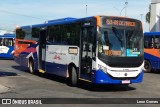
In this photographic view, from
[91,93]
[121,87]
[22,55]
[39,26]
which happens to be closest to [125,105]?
[91,93]

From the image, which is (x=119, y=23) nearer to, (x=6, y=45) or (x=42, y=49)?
(x=42, y=49)

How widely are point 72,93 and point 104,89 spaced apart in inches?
87.0

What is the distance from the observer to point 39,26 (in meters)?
21.1

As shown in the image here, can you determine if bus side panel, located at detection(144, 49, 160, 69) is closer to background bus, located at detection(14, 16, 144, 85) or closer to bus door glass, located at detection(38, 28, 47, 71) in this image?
bus door glass, located at detection(38, 28, 47, 71)

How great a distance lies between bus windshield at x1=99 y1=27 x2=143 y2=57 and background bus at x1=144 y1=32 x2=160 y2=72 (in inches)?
367

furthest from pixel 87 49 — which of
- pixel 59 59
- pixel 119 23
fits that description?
pixel 59 59

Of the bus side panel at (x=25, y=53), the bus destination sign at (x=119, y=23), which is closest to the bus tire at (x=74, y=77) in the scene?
the bus destination sign at (x=119, y=23)

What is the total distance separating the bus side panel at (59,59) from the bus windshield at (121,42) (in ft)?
6.01

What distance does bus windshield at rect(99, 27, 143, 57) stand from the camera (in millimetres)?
14484

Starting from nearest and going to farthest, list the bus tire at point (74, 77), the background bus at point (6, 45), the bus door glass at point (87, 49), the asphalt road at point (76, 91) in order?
the asphalt road at point (76, 91) < the bus door glass at point (87, 49) < the bus tire at point (74, 77) < the background bus at point (6, 45)

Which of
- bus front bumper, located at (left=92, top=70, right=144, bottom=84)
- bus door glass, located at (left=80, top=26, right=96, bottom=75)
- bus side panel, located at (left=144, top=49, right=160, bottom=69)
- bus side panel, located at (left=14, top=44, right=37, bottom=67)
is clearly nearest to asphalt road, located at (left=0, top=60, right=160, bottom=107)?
bus front bumper, located at (left=92, top=70, right=144, bottom=84)

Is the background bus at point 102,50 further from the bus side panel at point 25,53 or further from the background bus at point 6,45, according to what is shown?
the background bus at point 6,45

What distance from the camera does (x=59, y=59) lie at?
1797 centimetres

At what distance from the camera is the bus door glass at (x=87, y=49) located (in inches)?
577
